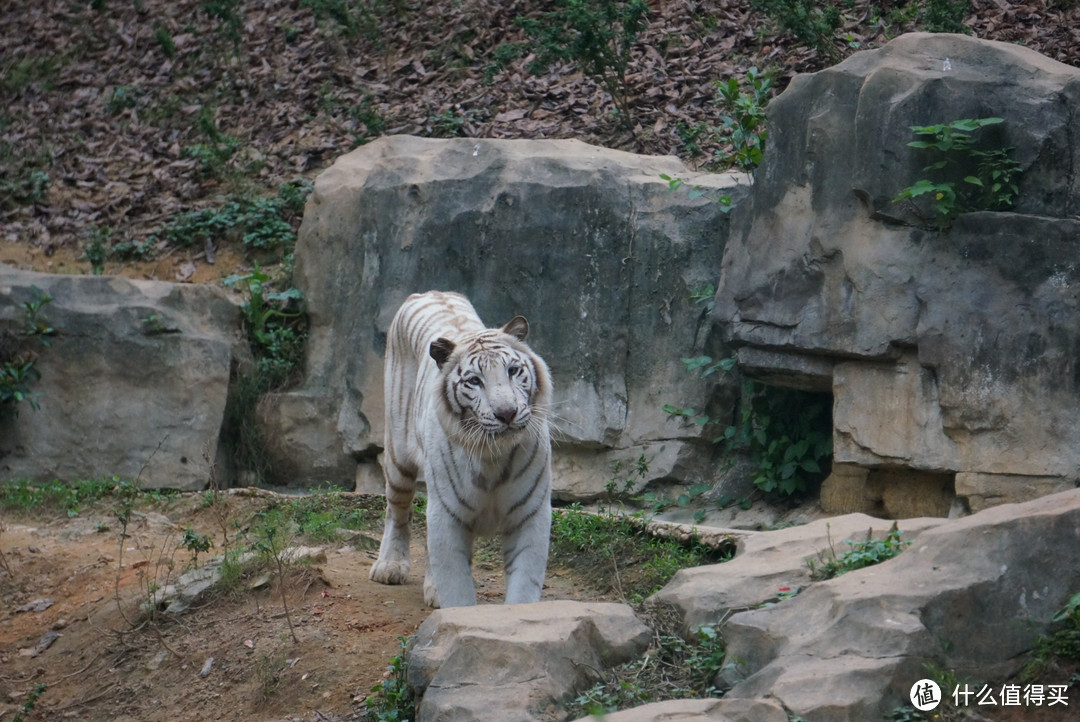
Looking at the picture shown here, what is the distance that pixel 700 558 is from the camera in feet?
17.6

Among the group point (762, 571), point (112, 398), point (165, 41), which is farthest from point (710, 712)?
point (165, 41)

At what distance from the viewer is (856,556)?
150 inches

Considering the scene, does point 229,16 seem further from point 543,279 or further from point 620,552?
point 620,552

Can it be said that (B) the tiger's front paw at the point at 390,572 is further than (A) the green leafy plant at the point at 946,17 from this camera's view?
No

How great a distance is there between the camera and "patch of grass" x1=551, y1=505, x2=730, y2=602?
5297mm

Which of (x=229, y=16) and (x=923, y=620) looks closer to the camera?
(x=923, y=620)

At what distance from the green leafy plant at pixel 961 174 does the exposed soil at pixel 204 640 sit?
2.57 m

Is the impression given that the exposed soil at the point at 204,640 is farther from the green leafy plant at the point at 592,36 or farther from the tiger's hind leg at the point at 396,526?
the green leafy plant at the point at 592,36

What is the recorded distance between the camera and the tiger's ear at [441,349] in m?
4.75

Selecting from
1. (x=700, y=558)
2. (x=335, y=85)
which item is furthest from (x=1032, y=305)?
(x=335, y=85)

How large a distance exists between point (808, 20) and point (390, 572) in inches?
207

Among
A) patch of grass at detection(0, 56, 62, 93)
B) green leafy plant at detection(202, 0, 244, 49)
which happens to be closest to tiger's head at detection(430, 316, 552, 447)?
green leafy plant at detection(202, 0, 244, 49)

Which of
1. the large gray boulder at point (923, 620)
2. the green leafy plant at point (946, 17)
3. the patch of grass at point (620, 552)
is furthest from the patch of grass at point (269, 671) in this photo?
the green leafy plant at point (946, 17)

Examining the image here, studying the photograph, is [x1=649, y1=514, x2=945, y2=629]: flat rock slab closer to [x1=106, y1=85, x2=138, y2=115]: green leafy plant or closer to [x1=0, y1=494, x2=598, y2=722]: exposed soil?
[x1=0, y1=494, x2=598, y2=722]: exposed soil
